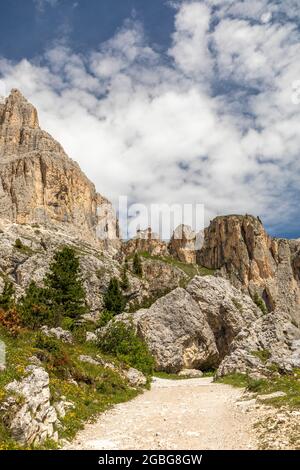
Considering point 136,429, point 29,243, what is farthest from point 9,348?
point 29,243

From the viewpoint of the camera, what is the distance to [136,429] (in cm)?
1398

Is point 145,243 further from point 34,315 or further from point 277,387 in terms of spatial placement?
point 277,387

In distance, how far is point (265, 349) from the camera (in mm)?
36875

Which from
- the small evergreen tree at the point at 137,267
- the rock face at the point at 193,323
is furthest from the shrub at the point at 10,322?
the small evergreen tree at the point at 137,267

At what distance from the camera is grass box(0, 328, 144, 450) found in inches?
586

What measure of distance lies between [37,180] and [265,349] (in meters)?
139

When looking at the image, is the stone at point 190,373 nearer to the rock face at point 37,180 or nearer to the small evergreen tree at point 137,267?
the small evergreen tree at point 137,267

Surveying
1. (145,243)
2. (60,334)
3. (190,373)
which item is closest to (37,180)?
(145,243)

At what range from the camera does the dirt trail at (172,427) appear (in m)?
11.8

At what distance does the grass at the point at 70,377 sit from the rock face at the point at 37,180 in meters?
127

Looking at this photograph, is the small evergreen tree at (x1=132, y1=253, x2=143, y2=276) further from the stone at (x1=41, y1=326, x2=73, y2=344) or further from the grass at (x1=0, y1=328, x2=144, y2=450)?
the grass at (x1=0, y1=328, x2=144, y2=450)

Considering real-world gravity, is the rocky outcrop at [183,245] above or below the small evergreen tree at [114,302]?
above

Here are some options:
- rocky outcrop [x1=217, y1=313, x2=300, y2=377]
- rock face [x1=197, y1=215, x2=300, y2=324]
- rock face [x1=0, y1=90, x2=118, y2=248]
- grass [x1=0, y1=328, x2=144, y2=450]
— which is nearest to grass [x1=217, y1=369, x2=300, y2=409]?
rocky outcrop [x1=217, y1=313, x2=300, y2=377]
